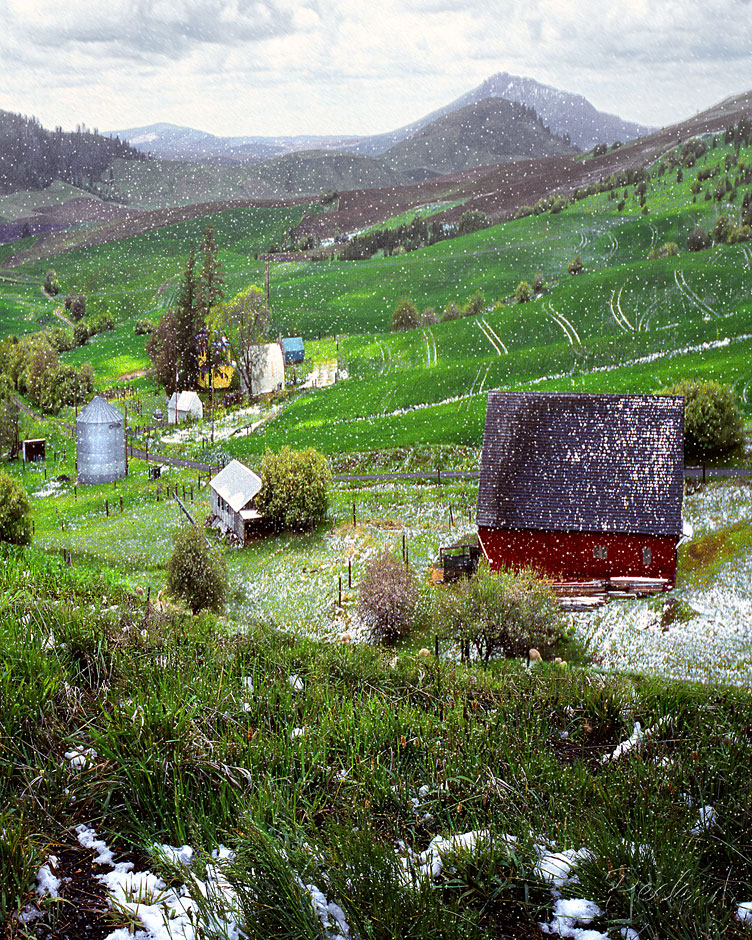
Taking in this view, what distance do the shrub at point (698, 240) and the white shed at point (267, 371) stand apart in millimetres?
44113

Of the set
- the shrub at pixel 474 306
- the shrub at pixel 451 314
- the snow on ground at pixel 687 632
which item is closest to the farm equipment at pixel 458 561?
the snow on ground at pixel 687 632

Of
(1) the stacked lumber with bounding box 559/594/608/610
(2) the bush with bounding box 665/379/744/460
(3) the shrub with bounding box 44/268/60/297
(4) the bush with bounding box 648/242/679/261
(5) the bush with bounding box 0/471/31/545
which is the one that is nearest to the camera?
(1) the stacked lumber with bounding box 559/594/608/610

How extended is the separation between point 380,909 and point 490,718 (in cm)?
325

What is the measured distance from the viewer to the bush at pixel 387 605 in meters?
22.9

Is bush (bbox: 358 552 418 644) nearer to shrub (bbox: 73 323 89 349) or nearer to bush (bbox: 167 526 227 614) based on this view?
bush (bbox: 167 526 227 614)

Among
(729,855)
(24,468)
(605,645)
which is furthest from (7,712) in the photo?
(24,468)

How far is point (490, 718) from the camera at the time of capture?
23.5ft

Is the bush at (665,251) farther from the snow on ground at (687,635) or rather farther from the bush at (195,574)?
the bush at (195,574)

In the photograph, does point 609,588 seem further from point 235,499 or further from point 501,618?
point 235,499

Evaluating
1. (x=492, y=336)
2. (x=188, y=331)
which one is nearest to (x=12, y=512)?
(x=188, y=331)

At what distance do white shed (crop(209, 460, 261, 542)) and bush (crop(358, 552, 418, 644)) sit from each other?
11607 millimetres

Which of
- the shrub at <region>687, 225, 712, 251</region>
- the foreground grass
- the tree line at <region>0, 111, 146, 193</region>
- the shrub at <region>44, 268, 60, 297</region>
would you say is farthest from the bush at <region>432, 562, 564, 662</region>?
the tree line at <region>0, 111, 146, 193</region>

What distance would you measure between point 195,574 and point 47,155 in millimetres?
155348

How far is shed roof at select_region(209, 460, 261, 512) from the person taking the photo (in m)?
34.4
